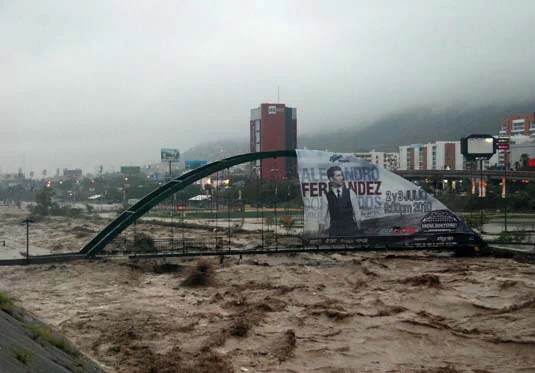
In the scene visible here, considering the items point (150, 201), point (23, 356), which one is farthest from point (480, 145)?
point (23, 356)

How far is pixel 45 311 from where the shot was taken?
18625 millimetres

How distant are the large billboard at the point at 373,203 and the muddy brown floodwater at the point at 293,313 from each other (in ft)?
5.24

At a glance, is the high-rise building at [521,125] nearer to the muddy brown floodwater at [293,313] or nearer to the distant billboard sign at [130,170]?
the distant billboard sign at [130,170]

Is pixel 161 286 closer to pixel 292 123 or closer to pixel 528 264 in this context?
pixel 528 264

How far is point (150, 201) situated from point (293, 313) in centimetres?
1362

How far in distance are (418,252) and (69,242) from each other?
96.8 ft

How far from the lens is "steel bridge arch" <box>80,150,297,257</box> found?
2820cm

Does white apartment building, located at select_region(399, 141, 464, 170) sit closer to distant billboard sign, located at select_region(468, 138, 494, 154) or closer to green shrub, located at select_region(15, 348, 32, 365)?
distant billboard sign, located at select_region(468, 138, 494, 154)

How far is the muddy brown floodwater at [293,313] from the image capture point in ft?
44.4

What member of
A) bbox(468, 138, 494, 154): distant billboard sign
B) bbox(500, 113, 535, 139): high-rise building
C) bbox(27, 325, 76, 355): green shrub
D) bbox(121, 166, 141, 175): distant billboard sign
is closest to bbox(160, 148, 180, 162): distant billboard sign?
bbox(121, 166, 141, 175): distant billboard sign

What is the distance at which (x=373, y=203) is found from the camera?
94.1 ft

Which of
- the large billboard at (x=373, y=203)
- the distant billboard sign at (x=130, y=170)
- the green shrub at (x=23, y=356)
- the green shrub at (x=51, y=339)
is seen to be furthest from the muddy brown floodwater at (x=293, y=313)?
the distant billboard sign at (x=130, y=170)

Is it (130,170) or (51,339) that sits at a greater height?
(130,170)

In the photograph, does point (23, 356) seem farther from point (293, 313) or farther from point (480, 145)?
point (480, 145)
